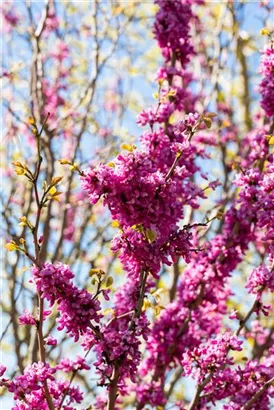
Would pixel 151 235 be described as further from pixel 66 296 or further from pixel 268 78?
pixel 268 78

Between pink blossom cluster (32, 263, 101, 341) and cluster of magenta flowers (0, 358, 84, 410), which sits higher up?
pink blossom cluster (32, 263, 101, 341)

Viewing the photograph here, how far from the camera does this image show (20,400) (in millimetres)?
3303

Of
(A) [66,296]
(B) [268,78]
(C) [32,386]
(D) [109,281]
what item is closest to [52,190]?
(A) [66,296]

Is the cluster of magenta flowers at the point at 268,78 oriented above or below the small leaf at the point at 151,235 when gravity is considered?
above

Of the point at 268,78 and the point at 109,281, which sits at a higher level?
the point at 268,78

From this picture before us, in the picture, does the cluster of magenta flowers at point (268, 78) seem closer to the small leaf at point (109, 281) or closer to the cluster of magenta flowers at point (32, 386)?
the small leaf at point (109, 281)

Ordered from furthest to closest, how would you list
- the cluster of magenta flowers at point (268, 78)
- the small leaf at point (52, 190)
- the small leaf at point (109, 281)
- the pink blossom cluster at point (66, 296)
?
the cluster of magenta flowers at point (268, 78) < the small leaf at point (109, 281) < the small leaf at point (52, 190) < the pink blossom cluster at point (66, 296)

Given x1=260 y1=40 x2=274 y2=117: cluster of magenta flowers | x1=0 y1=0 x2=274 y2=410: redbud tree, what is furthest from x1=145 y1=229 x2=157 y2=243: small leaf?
x1=260 y1=40 x2=274 y2=117: cluster of magenta flowers

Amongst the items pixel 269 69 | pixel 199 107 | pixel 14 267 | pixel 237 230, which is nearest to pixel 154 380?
pixel 237 230

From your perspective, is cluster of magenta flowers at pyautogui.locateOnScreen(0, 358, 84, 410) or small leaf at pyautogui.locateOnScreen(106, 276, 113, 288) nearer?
cluster of magenta flowers at pyautogui.locateOnScreen(0, 358, 84, 410)

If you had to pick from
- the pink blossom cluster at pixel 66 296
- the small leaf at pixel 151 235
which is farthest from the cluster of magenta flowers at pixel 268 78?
the pink blossom cluster at pixel 66 296

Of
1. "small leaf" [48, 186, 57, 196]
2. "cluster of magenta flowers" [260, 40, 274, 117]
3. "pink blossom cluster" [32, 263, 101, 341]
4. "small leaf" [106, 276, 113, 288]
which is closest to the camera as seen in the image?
"pink blossom cluster" [32, 263, 101, 341]

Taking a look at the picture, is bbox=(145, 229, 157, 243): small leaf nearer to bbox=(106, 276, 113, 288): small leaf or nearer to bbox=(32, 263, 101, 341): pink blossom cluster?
bbox=(32, 263, 101, 341): pink blossom cluster

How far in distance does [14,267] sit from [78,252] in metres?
1.02
